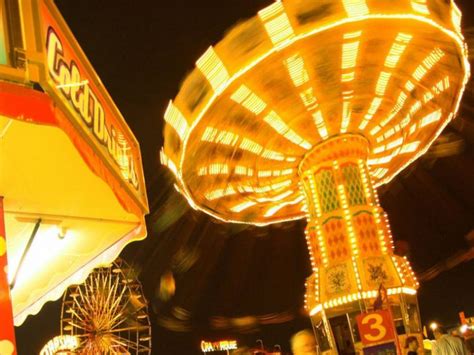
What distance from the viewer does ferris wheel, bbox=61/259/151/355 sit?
850 inches

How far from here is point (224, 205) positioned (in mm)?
18109

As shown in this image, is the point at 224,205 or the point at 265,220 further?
the point at 265,220

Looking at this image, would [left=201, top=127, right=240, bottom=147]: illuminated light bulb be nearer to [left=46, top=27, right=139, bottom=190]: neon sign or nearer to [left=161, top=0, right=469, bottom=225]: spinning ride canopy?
[left=161, top=0, right=469, bottom=225]: spinning ride canopy

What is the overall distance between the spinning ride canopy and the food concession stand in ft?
23.4

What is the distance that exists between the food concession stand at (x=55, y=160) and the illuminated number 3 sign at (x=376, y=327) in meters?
4.55

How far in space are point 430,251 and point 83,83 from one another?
42325 mm

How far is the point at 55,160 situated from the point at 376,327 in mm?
6259

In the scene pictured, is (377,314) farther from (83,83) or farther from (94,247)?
(83,83)

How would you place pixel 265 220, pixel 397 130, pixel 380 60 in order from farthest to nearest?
1. pixel 265 220
2. pixel 397 130
3. pixel 380 60

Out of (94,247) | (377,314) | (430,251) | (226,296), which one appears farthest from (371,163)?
(226,296)

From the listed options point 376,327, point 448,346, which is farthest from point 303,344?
point 448,346

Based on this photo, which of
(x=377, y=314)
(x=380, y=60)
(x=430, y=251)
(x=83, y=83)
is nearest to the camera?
(x=83, y=83)

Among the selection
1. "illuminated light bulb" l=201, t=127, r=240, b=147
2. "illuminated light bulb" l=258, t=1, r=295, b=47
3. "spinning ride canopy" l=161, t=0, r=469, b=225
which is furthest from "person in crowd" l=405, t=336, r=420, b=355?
"illuminated light bulb" l=258, t=1, r=295, b=47

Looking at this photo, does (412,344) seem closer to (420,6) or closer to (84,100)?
(420,6)
